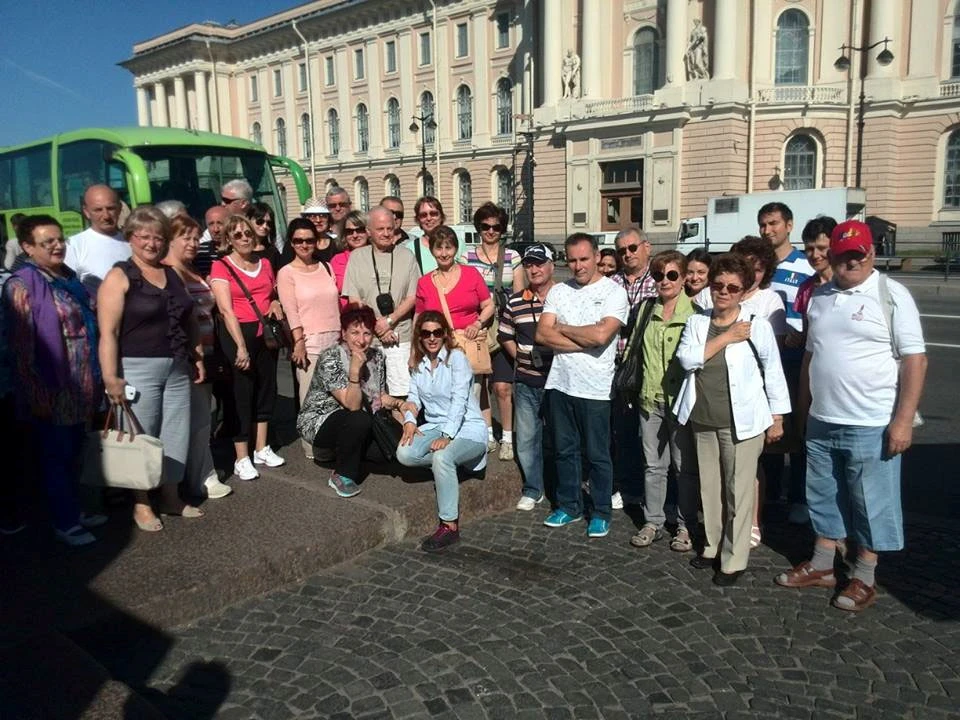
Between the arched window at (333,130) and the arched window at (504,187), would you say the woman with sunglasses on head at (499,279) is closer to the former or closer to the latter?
the arched window at (504,187)

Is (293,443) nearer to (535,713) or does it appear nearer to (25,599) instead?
(25,599)

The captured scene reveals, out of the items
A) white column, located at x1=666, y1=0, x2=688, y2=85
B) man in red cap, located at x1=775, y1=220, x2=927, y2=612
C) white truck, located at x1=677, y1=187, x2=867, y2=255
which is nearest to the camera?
man in red cap, located at x1=775, y1=220, x2=927, y2=612

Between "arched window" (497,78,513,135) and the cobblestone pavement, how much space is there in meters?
47.2

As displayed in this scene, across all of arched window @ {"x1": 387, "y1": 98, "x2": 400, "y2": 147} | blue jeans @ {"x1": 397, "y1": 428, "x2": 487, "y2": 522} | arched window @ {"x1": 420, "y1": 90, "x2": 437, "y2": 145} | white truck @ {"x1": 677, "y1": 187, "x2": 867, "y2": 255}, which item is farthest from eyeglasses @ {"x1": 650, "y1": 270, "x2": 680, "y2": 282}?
arched window @ {"x1": 387, "y1": 98, "x2": 400, "y2": 147}

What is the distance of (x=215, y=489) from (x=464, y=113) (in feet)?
163

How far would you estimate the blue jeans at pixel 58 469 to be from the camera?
14.0ft

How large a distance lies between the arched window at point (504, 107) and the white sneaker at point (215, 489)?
4649 centimetres

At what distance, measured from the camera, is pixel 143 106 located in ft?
243

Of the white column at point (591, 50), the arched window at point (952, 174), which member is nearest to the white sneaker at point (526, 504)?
the arched window at point (952, 174)

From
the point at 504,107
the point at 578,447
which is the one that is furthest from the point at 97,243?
the point at 504,107

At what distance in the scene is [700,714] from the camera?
310 centimetres

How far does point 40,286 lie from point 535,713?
128 inches

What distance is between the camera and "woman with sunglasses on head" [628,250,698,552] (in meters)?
4.63

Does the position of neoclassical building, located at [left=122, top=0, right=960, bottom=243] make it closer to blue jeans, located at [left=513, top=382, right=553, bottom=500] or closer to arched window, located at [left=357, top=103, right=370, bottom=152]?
arched window, located at [left=357, top=103, right=370, bottom=152]
